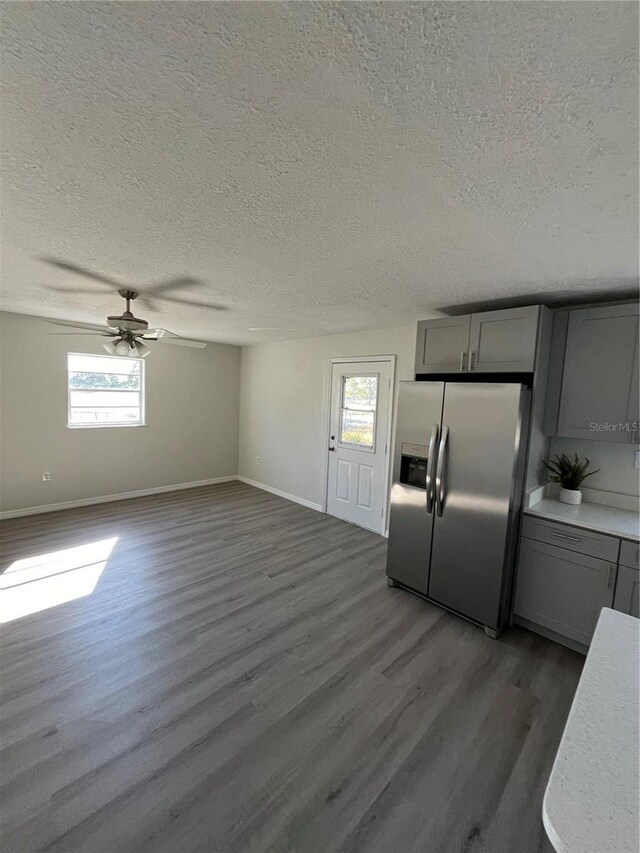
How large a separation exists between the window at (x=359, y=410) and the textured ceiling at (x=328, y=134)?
227 cm

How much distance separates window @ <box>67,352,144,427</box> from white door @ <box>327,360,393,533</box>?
2976mm

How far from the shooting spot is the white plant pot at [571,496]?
8.98ft

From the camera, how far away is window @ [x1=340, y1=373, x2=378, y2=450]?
171 inches

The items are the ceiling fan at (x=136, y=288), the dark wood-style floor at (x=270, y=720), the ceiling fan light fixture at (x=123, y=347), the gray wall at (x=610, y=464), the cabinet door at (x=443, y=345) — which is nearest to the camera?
the dark wood-style floor at (x=270, y=720)

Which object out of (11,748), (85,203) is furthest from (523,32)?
(11,748)

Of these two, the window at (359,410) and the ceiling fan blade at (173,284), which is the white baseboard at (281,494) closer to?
the window at (359,410)

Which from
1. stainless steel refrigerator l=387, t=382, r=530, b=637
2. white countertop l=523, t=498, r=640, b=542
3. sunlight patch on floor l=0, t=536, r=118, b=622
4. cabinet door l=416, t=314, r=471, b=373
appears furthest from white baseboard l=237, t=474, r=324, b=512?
white countertop l=523, t=498, r=640, b=542

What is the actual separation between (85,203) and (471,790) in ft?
10.1

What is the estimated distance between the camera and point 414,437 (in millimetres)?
2979

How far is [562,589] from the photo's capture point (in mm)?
2443

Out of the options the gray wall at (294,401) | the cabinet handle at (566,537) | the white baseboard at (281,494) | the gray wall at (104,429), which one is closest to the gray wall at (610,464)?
the cabinet handle at (566,537)

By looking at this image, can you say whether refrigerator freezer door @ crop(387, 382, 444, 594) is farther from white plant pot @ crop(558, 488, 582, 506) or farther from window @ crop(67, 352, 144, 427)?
window @ crop(67, 352, 144, 427)

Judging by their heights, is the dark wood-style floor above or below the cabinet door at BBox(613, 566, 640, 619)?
below

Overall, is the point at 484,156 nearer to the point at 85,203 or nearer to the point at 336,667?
the point at 85,203
